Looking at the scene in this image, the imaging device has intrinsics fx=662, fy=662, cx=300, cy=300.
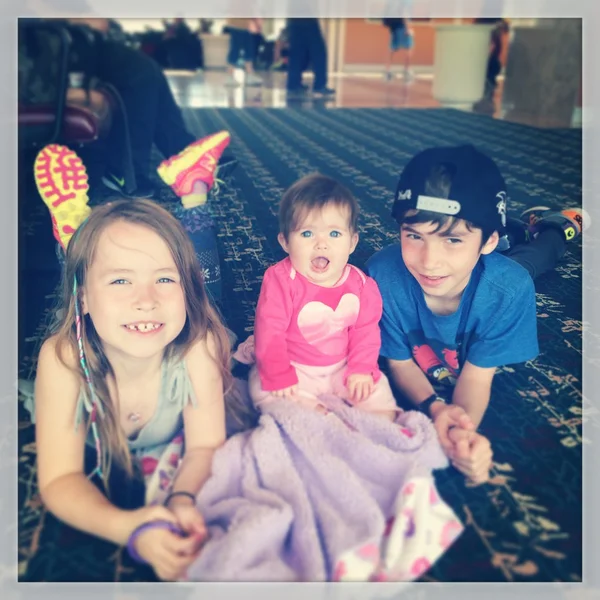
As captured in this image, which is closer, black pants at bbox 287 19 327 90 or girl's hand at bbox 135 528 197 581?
girl's hand at bbox 135 528 197 581

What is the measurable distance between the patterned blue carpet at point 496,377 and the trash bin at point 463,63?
1982mm

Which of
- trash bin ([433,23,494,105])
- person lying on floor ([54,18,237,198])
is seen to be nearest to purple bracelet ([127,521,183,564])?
person lying on floor ([54,18,237,198])

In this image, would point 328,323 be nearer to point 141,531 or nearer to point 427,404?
point 427,404

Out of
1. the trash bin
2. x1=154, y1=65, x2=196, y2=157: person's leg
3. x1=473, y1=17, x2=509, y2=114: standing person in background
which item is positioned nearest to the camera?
x1=154, y1=65, x2=196, y2=157: person's leg

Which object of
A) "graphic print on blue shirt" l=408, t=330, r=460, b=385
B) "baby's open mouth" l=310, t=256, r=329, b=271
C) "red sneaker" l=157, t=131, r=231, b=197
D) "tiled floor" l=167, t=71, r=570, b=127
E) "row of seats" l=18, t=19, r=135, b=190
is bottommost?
"graphic print on blue shirt" l=408, t=330, r=460, b=385

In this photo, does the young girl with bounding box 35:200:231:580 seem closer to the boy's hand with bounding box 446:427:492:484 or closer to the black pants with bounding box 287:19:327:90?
the boy's hand with bounding box 446:427:492:484

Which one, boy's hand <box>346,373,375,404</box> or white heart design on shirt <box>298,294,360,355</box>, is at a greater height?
white heart design on shirt <box>298,294,360,355</box>

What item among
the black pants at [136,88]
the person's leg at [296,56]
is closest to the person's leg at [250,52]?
the person's leg at [296,56]

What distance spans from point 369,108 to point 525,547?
14.5 ft

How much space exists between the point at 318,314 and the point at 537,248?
90 centimetres

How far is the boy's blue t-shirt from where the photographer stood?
1095 mm

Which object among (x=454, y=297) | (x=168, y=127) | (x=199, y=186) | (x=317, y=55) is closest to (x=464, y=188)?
(x=454, y=297)

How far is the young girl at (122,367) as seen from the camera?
0.89 m

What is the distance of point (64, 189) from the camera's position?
3.50ft
